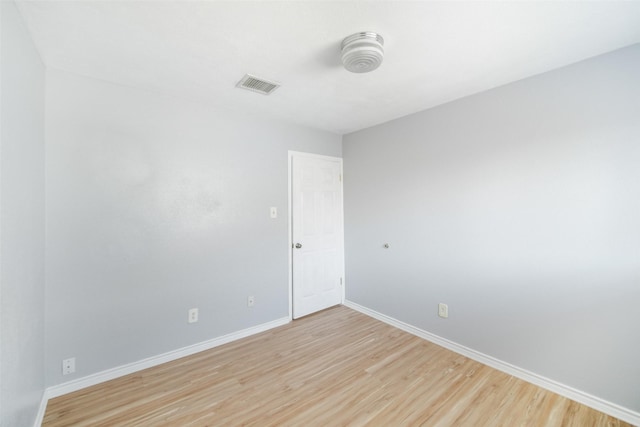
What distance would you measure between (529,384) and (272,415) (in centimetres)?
200

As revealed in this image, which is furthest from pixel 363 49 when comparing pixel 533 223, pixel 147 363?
pixel 147 363

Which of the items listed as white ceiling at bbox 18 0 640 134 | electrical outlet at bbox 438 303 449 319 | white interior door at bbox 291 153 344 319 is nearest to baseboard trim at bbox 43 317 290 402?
white interior door at bbox 291 153 344 319

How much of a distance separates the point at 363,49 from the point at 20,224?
2.12 metres

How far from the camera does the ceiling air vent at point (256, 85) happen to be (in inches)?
83.3

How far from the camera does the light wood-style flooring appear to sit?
1.73m

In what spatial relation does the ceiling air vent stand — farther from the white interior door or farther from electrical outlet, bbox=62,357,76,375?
electrical outlet, bbox=62,357,76,375

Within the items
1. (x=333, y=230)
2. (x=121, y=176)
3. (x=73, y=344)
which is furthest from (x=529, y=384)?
(x=121, y=176)

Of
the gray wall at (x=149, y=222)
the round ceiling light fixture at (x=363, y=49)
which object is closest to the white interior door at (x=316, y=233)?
the gray wall at (x=149, y=222)

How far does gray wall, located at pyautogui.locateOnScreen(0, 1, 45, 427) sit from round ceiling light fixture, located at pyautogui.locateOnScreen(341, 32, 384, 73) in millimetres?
1653

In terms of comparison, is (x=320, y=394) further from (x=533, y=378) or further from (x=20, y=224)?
(x=20, y=224)

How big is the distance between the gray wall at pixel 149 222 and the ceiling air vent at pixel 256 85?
0.58m

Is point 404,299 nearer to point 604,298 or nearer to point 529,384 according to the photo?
point 529,384

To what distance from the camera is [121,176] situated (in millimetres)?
2162

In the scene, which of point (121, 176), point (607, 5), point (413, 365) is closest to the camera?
point (607, 5)
